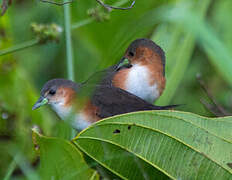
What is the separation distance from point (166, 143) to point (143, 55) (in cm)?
95

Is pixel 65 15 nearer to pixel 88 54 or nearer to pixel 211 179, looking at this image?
pixel 211 179

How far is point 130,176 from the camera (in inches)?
93.6

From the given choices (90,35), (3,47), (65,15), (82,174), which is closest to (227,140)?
(82,174)

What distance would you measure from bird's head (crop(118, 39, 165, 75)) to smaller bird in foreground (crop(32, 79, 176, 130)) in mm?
410

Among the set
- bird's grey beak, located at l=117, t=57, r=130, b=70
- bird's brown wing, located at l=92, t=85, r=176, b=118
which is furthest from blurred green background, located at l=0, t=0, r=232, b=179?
bird's brown wing, located at l=92, t=85, r=176, b=118

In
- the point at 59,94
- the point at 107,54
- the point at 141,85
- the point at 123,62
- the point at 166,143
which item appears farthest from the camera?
the point at 123,62

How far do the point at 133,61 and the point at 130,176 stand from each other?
3.21 ft

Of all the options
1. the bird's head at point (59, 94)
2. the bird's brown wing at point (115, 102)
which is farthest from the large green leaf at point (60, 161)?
the bird's head at point (59, 94)

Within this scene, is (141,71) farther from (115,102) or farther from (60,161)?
(60,161)

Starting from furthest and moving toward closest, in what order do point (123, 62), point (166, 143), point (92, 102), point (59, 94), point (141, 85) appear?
point (123, 62) < point (141, 85) < point (59, 94) < point (92, 102) < point (166, 143)

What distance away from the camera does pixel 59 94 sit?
2910 millimetres

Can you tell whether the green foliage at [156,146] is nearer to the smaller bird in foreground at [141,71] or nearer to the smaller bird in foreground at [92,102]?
the smaller bird in foreground at [92,102]

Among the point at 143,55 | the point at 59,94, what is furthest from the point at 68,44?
the point at 143,55

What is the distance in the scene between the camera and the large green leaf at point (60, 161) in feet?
7.28
